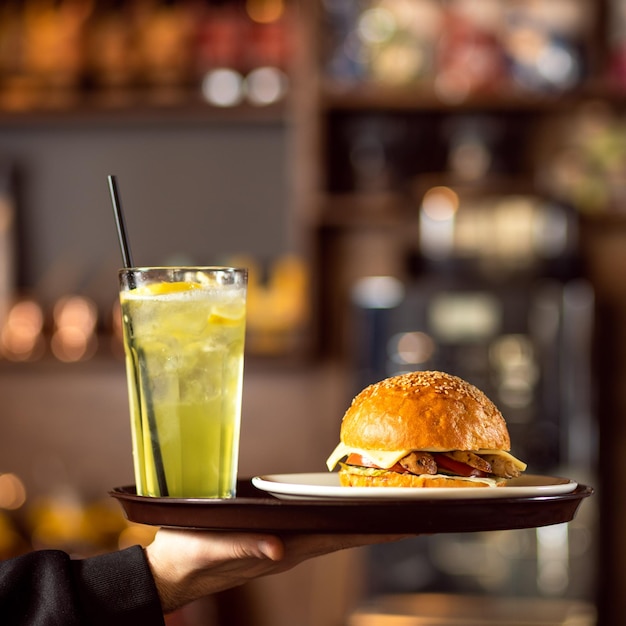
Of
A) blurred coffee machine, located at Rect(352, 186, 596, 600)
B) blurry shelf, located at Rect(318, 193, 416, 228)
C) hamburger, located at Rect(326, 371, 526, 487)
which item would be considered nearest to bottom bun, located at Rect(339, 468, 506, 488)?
hamburger, located at Rect(326, 371, 526, 487)

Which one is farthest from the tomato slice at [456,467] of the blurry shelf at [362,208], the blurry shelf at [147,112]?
the blurry shelf at [147,112]

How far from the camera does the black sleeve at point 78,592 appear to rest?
1.13 metres

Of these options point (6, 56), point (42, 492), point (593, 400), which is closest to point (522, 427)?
point (593, 400)

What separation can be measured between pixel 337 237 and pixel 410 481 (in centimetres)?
252

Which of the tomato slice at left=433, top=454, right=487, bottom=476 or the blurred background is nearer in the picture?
the tomato slice at left=433, top=454, right=487, bottom=476

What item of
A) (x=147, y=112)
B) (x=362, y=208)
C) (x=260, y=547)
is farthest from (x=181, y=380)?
(x=147, y=112)

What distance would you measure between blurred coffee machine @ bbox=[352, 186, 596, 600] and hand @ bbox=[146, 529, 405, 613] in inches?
77.7

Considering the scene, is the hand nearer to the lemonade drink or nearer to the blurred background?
the lemonade drink

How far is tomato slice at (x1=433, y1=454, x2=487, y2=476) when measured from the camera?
1.13 meters

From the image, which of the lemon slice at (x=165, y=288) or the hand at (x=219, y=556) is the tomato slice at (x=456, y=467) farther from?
the lemon slice at (x=165, y=288)

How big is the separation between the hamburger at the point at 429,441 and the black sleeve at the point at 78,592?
0.23 meters

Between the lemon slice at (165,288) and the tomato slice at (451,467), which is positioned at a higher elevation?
the lemon slice at (165,288)

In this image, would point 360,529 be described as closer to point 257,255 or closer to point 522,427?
point 522,427

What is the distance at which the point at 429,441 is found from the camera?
1.13m
